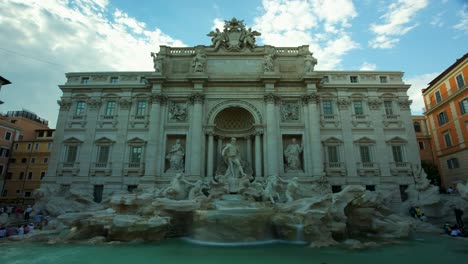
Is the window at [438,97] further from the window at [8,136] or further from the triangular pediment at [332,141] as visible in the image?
the window at [8,136]

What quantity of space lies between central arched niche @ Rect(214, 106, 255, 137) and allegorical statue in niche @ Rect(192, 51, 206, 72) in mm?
4378

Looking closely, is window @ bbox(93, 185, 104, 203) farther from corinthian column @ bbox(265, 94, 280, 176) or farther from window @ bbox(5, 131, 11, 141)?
window @ bbox(5, 131, 11, 141)

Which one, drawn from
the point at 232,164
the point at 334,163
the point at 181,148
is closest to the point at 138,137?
the point at 181,148

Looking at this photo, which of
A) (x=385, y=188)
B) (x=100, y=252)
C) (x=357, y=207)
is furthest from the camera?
(x=385, y=188)

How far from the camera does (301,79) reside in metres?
21.7

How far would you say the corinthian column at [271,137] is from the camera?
1956 cm

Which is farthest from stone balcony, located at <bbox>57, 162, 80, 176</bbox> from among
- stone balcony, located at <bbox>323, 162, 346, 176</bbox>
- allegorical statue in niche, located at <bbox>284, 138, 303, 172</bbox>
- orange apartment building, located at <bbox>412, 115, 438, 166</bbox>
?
orange apartment building, located at <bbox>412, 115, 438, 166</bbox>

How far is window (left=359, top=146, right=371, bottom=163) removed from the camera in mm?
21344

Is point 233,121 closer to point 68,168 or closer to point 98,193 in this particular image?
point 98,193

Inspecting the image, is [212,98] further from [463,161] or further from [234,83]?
[463,161]

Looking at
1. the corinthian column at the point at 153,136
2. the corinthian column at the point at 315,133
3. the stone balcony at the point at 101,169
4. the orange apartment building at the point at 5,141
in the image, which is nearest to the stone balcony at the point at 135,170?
the corinthian column at the point at 153,136

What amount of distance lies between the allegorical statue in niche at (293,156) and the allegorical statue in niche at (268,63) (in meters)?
6.76

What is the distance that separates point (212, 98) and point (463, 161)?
25515mm

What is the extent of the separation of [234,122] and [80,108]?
14.7 m
